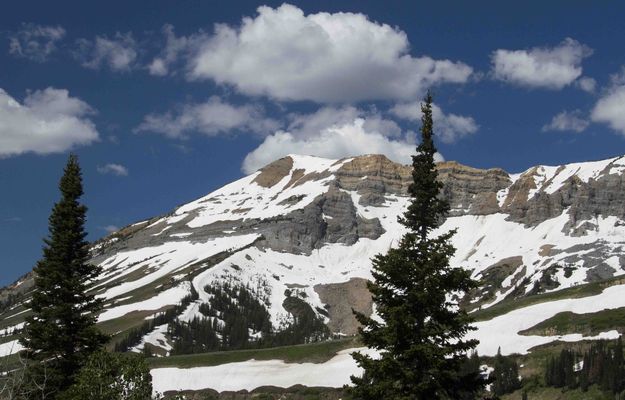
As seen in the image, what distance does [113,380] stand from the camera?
3175cm

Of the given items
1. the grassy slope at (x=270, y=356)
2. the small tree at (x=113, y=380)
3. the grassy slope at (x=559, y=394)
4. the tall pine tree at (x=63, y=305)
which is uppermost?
the tall pine tree at (x=63, y=305)

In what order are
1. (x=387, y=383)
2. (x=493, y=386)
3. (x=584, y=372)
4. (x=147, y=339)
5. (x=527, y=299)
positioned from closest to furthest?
(x=387, y=383) < (x=584, y=372) < (x=493, y=386) < (x=527, y=299) < (x=147, y=339)

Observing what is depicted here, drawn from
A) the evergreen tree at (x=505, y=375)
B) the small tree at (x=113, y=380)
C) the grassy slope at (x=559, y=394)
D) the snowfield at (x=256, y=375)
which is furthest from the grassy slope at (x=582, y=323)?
the small tree at (x=113, y=380)

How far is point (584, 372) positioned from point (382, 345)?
84802mm

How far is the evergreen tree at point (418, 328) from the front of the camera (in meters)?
28.8

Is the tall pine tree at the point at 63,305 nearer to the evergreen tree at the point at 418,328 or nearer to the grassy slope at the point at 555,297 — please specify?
the evergreen tree at the point at 418,328

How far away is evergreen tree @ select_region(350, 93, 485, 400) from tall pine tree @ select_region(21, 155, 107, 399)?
19801mm

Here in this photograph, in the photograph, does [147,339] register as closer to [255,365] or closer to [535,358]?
[255,365]

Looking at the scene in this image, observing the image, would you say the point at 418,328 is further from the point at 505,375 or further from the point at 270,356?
the point at 270,356

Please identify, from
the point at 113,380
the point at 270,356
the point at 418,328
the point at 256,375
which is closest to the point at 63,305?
the point at 113,380

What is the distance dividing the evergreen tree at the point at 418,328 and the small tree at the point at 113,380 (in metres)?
9.96

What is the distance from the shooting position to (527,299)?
17375cm

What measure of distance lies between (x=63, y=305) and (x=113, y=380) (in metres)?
12.4

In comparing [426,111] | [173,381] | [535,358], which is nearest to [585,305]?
[535,358]
